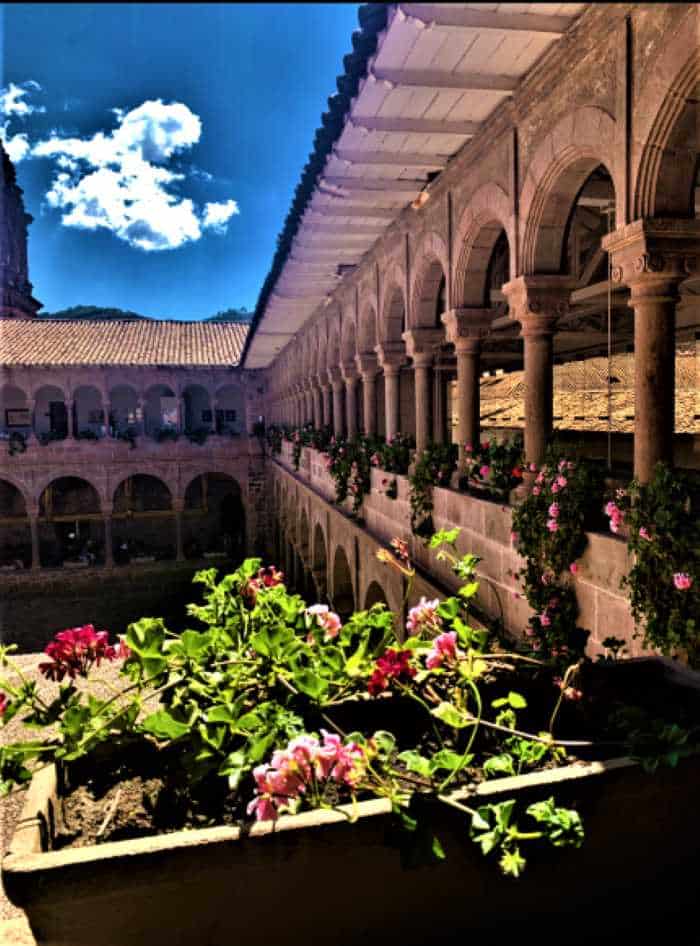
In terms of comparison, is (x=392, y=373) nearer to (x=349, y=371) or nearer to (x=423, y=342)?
(x=423, y=342)

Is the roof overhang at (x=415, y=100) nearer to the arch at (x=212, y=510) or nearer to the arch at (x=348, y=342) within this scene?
the arch at (x=348, y=342)

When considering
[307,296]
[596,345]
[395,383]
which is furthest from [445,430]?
[395,383]

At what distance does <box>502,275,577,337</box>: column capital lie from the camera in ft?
18.5

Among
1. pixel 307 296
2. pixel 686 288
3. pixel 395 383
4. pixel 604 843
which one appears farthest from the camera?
pixel 307 296

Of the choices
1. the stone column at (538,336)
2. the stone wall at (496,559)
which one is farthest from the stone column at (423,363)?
the stone column at (538,336)

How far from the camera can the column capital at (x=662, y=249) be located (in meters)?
4.11

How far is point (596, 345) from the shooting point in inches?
569

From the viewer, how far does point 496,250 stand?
845 centimetres

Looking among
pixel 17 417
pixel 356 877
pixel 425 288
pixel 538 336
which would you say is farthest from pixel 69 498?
pixel 356 877

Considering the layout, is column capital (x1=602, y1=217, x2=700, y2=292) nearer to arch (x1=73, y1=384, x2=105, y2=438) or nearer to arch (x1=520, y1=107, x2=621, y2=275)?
arch (x1=520, y1=107, x2=621, y2=275)

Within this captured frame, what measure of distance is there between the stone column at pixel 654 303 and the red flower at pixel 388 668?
2418mm

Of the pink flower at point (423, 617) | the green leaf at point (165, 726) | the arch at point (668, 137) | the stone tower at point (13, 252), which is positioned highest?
A: the stone tower at point (13, 252)

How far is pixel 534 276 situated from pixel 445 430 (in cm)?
1339

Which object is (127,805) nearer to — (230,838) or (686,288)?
(230,838)
